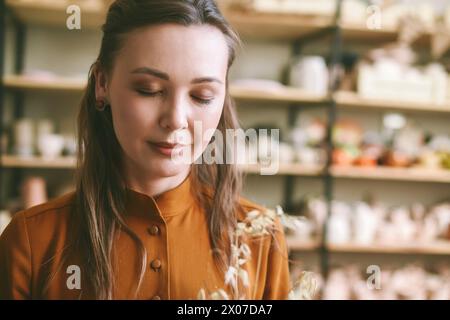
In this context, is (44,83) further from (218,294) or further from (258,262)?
(218,294)

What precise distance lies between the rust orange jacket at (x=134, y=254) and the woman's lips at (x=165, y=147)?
2.8 inches

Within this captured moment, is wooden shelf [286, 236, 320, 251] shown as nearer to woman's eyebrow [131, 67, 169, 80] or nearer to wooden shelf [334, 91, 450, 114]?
wooden shelf [334, 91, 450, 114]

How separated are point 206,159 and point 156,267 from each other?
18 cm

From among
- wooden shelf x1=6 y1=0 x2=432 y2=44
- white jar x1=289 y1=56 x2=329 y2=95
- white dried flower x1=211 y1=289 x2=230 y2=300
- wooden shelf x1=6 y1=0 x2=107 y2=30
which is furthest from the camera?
white jar x1=289 y1=56 x2=329 y2=95

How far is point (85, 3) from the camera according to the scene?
202 cm

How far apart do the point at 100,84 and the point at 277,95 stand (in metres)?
1.69

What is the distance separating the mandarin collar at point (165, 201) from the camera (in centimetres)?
69

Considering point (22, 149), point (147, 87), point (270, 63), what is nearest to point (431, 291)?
point (270, 63)

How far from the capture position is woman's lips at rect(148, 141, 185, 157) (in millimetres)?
644

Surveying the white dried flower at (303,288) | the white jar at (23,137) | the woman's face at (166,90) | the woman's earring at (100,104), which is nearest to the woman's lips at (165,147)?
the woman's face at (166,90)

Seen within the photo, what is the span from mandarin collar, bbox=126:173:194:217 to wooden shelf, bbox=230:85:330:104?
5.12 feet

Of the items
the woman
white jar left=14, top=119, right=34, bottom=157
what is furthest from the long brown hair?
white jar left=14, top=119, right=34, bottom=157

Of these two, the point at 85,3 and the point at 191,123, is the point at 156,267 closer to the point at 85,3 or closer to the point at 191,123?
the point at 191,123

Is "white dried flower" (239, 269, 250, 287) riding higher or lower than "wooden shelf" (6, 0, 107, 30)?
lower
